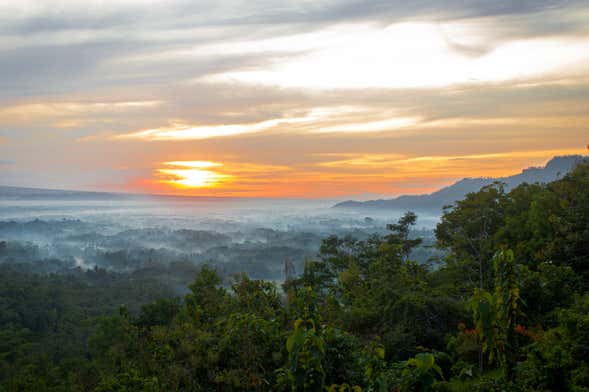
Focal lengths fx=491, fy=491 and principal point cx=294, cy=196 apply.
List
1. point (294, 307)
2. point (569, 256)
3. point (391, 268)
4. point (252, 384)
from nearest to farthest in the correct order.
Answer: point (252, 384)
point (294, 307)
point (569, 256)
point (391, 268)

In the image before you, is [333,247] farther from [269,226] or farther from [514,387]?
[269,226]

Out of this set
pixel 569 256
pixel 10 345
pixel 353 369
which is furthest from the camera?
pixel 10 345

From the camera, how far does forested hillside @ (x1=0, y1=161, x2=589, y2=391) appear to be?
6492 millimetres

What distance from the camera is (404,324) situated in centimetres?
1255

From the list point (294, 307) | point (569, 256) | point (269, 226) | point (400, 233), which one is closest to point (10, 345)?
point (400, 233)

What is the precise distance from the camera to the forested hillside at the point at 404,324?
649 cm

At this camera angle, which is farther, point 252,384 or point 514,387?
point 252,384

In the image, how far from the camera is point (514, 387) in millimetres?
7230

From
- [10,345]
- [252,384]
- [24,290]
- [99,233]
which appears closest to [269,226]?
[99,233]

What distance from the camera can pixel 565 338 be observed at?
754 cm

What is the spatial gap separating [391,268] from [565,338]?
1367 centimetres

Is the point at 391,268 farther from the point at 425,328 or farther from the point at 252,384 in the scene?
the point at 252,384

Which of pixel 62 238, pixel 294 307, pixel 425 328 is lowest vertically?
pixel 62 238

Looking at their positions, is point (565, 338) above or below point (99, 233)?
above
